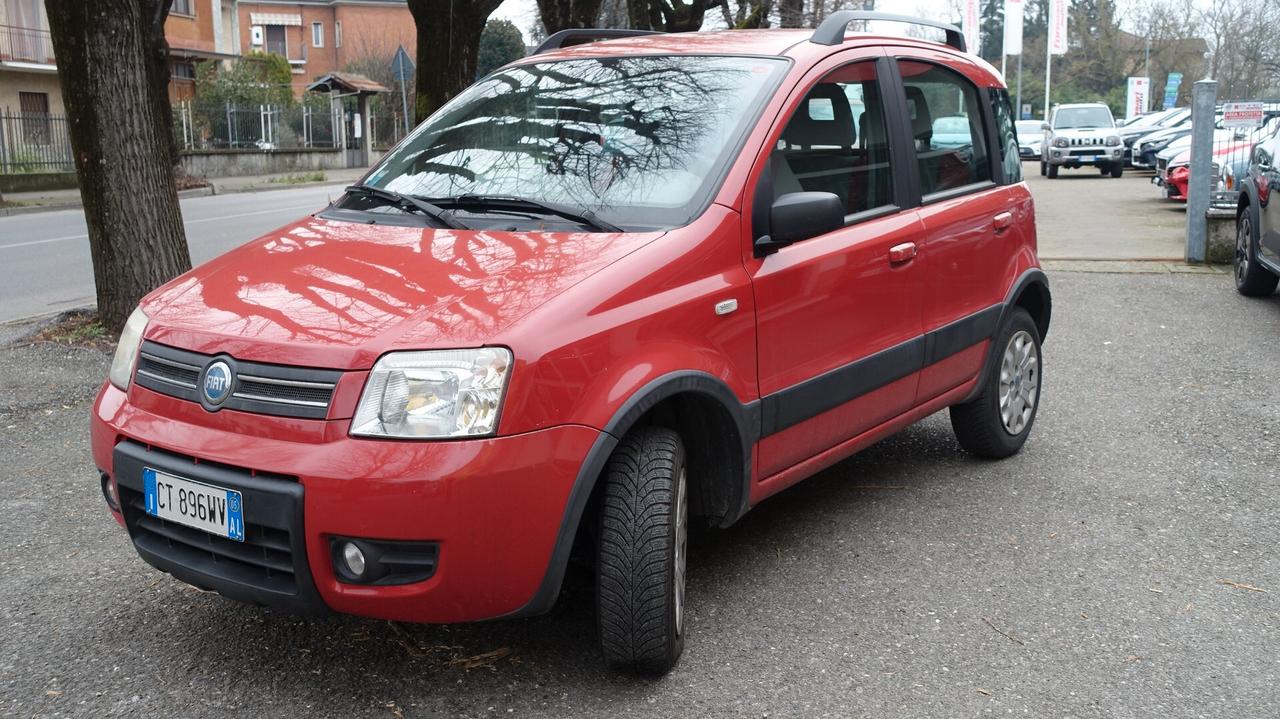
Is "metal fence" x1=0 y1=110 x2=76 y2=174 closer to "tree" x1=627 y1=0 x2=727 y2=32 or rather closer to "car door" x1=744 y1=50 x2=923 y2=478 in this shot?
"tree" x1=627 y1=0 x2=727 y2=32

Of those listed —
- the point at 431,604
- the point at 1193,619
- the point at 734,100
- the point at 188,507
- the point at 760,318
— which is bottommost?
the point at 1193,619

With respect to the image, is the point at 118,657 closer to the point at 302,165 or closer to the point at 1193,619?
the point at 1193,619

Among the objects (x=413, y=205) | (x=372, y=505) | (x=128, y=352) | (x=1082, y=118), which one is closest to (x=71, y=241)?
(x=413, y=205)

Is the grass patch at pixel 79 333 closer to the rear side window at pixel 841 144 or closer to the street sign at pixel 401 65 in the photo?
the rear side window at pixel 841 144

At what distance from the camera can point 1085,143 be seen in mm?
28781

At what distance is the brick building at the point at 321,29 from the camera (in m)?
61.0

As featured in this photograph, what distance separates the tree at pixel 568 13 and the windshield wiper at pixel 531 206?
1202 centimetres

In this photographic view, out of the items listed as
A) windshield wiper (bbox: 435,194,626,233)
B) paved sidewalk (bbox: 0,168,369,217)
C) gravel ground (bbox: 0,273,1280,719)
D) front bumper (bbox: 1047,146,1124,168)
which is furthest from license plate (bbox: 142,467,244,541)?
front bumper (bbox: 1047,146,1124,168)

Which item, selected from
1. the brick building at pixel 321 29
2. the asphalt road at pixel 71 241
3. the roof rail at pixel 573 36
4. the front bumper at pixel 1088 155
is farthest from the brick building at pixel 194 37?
the roof rail at pixel 573 36

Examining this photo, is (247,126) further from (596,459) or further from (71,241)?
(596,459)

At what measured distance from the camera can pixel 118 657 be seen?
138 inches

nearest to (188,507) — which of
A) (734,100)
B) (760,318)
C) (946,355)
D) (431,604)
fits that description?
(431,604)

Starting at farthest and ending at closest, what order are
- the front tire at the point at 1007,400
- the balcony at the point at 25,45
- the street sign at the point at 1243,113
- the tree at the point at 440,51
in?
the balcony at the point at 25,45 < the tree at the point at 440,51 < the street sign at the point at 1243,113 < the front tire at the point at 1007,400

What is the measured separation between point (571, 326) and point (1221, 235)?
10.7 m
